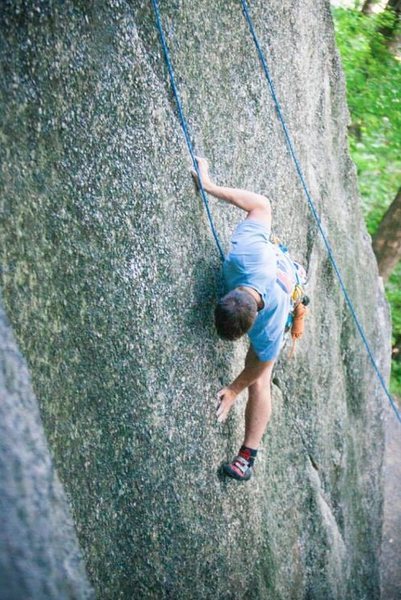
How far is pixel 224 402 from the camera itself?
416cm

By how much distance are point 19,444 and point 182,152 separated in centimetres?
269

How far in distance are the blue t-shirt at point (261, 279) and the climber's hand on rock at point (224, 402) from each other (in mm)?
336

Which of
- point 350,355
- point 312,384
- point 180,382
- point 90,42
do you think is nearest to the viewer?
point 90,42

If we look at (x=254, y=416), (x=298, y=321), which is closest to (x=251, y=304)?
(x=254, y=416)

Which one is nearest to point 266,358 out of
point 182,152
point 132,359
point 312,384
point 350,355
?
point 132,359

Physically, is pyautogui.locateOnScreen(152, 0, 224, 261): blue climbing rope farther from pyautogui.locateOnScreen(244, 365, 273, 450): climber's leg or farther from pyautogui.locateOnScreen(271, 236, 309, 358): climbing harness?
pyautogui.locateOnScreen(244, 365, 273, 450): climber's leg

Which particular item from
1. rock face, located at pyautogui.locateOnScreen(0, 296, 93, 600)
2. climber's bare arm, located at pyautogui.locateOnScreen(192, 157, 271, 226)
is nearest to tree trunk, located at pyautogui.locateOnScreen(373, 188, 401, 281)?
climber's bare arm, located at pyautogui.locateOnScreen(192, 157, 271, 226)

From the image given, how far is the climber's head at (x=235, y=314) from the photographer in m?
3.71

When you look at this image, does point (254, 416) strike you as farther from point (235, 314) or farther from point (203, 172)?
point (203, 172)

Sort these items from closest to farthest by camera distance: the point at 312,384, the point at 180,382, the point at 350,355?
1. the point at 180,382
2. the point at 312,384
3. the point at 350,355

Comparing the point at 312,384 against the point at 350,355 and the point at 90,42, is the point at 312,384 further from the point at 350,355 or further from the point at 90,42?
the point at 90,42

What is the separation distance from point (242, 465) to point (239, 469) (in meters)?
0.05

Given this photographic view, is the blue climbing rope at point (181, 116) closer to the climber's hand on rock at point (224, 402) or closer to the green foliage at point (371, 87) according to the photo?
the climber's hand on rock at point (224, 402)

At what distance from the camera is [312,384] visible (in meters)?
6.19
